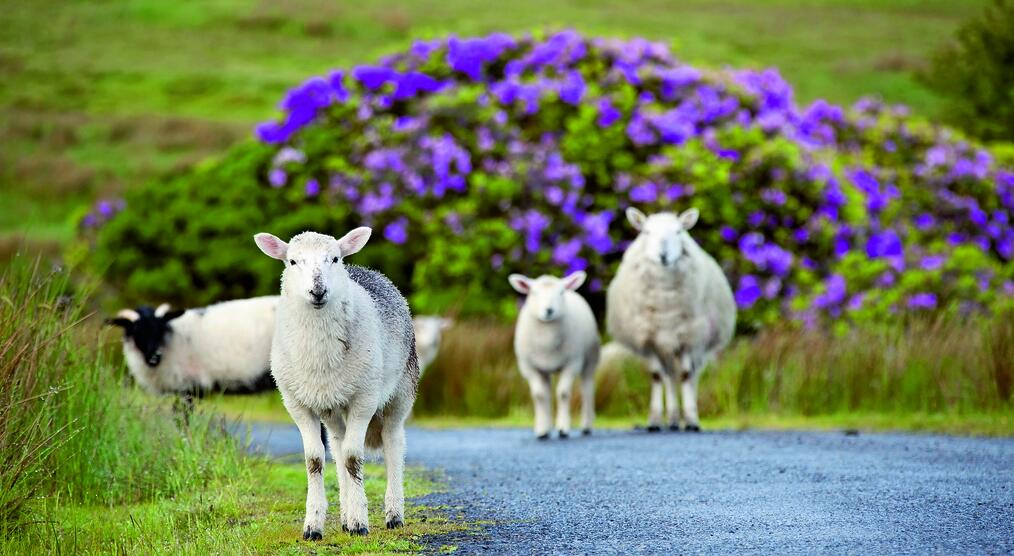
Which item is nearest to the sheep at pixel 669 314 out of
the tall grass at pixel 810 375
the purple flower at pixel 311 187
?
the tall grass at pixel 810 375

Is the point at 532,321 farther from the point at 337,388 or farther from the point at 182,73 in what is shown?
the point at 182,73

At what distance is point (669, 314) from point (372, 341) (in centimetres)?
635

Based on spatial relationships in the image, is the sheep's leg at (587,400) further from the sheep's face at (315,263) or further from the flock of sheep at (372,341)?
the sheep's face at (315,263)

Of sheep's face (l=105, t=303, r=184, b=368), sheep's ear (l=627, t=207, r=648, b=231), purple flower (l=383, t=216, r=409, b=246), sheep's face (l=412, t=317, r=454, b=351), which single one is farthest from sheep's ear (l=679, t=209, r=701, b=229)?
purple flower (l=383, t=216, r=409, b=246)

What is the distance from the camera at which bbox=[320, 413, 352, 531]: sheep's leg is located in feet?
23.6

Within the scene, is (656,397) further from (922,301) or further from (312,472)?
(312,472)

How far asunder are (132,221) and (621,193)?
7.45m

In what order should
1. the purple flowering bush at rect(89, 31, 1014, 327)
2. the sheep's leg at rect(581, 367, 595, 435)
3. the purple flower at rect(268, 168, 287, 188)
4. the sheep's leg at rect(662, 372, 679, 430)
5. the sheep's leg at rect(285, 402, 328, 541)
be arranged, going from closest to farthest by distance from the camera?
the sheep's leg at rect(285, 402, 328, 541) → the sheep's leg at rect(662, 372, 679, 430) → the sheep's leg at rect(581, 367, 595, 435) → the purple flowering bush at rect(89, 31, 1014, 327) → the purple flower at rect(268, 168, 287, 188)

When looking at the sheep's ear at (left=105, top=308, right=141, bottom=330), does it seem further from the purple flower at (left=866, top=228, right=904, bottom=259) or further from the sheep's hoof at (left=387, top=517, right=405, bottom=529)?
the purple flower at (left=866, top=228, right=904, bottom=259)

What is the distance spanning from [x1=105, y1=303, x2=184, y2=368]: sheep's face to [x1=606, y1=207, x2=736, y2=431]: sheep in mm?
4209

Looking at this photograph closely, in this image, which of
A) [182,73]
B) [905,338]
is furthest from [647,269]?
[182,73]

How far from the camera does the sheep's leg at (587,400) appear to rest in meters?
13.1

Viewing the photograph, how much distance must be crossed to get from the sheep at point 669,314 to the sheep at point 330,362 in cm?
576

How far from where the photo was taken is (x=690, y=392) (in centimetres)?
1286
